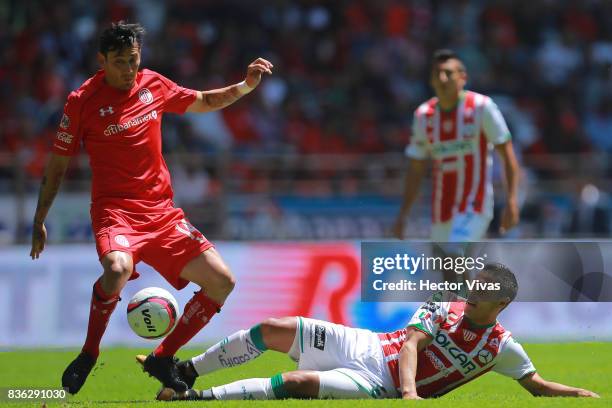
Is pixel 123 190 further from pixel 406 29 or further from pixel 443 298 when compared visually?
pixel 406 29

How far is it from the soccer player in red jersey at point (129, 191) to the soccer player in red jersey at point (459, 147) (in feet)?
8.63

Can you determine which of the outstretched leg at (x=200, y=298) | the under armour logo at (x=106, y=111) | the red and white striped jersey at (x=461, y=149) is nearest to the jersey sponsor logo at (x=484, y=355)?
the outstretched leg at (x=200, y=298)

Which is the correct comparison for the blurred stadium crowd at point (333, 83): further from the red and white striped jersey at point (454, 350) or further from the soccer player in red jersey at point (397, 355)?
the red and white striped jersey at point (454, 350)

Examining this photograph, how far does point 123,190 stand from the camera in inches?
254

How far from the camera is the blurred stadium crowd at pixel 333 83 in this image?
14.7m

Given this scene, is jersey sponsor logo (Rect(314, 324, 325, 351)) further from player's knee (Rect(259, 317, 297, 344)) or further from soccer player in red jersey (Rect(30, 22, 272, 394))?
soccer player in red jersey (Rect(30, 22, 272, 394))

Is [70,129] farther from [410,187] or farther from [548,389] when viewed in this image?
[410,187]

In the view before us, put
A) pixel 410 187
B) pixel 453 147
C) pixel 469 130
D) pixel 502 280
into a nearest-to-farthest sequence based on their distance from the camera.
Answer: pixel 502 280 → pixel 469 130 → pixel 453 147 → pixel 410 187

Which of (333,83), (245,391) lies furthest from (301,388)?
(333,83)

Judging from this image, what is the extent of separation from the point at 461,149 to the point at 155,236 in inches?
120

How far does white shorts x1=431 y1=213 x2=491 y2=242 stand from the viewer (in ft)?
27.9

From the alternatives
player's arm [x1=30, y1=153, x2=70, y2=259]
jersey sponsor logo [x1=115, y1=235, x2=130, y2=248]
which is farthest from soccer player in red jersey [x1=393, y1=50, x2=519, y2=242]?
player's arm [x1=30, y1=153, x2=70, y2=259]

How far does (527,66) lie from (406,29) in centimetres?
200

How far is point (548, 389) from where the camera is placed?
6.10 m
